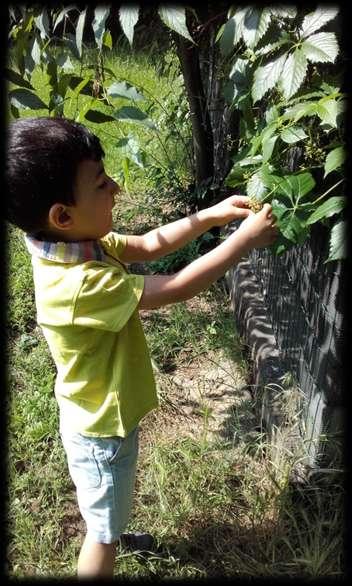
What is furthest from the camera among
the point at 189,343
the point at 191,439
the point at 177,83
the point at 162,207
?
the point at 177,83

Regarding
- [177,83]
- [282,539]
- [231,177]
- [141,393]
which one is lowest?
[282,539]

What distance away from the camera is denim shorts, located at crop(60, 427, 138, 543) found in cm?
167

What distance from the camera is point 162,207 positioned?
4.02 meters

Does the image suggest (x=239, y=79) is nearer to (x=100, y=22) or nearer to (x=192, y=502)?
(x=100, y=22)

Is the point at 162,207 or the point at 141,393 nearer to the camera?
the point at 141,393

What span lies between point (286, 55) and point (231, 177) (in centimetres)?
44

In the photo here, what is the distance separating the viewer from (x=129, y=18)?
4.73 feet

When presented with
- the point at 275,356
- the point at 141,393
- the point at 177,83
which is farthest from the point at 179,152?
the point at 141,393

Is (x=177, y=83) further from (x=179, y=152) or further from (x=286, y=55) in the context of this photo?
(x=286, y=55)

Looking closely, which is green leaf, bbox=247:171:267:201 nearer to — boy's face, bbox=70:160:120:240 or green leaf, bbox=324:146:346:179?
green leaf, bbox=324:146:346:179

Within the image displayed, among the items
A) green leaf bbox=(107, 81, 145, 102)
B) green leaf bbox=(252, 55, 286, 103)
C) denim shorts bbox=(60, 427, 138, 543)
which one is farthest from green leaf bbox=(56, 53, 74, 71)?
denim shorts bbox=(60, 427, 138, 543)

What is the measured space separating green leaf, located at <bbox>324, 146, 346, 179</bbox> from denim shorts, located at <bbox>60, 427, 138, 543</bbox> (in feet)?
2.78

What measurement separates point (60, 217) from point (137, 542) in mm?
1063

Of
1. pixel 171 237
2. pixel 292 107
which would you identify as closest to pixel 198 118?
pixel 171 237
